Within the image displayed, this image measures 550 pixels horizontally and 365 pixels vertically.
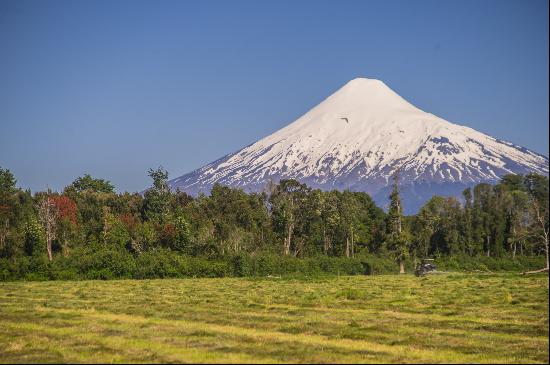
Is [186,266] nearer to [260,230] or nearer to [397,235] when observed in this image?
[260,230]

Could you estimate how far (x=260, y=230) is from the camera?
105938 millimetres

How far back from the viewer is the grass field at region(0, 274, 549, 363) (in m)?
22.0

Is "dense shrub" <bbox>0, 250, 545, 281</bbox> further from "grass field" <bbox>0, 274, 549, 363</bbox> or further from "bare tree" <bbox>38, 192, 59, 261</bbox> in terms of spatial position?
"grass field" <bbox>0, 274, 549, 363</bbox>

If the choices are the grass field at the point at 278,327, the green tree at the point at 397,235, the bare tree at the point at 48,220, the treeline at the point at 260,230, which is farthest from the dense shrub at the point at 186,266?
the grass field at the point at 278,327

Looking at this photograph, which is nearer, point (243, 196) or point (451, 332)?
point (451, 332)

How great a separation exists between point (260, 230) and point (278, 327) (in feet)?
254

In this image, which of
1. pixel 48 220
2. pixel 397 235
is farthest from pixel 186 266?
pixel 397 235

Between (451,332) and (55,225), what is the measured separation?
235 ft

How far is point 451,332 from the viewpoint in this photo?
89.2ft

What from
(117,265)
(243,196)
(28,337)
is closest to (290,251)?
(243,196)

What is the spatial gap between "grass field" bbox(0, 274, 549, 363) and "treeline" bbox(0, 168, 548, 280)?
123ft

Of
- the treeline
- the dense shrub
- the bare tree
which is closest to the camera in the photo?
the dense shrub

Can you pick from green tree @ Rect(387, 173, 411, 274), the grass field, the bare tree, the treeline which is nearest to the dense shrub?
the treeline

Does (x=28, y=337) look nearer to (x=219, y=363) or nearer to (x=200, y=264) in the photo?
(x=219, y=363)
